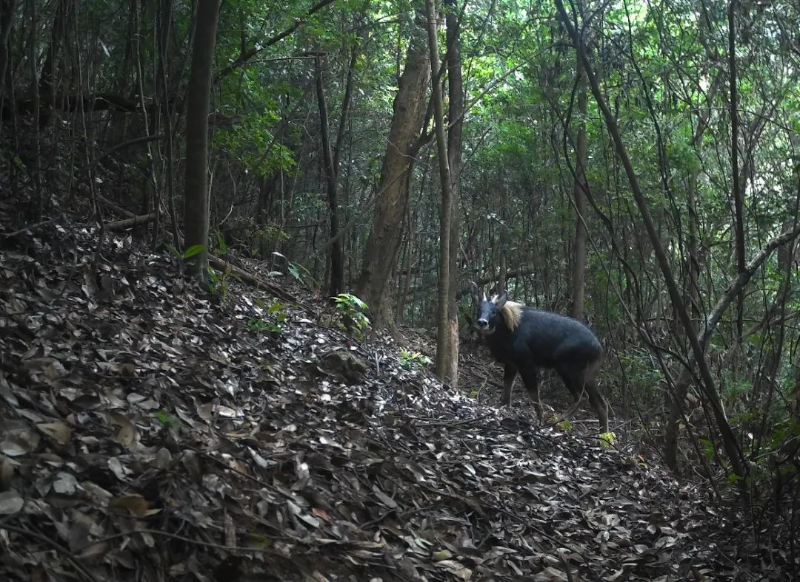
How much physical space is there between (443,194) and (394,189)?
2.09m

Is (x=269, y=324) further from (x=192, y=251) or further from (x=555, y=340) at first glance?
(x=555, y=340)

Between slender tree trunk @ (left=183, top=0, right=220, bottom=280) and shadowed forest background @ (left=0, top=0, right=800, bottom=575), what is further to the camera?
slender tree trunk @ (left=183, top=0, right=220, bottom=280)

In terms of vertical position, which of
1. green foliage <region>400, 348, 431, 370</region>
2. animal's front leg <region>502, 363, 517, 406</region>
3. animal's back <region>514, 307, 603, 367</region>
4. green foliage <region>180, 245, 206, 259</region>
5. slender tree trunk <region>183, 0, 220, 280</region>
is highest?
slender tree trunk <region>183, 0, 220, 280</region>

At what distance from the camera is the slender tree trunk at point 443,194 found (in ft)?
26.5

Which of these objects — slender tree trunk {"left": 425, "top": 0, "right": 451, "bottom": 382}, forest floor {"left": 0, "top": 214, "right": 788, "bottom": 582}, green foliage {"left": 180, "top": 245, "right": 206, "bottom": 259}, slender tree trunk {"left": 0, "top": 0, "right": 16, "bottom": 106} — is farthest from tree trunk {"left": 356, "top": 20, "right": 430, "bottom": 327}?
slender tree trunk {"left": 0, "top": 0, "right": 16, "bottom": 106}

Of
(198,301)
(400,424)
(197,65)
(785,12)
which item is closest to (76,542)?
(400,424)

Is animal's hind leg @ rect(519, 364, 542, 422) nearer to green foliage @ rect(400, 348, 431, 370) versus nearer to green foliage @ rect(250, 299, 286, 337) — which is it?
green foliage @ rect(400, 348, 431, 370)

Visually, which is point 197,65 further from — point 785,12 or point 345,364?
point 785,12

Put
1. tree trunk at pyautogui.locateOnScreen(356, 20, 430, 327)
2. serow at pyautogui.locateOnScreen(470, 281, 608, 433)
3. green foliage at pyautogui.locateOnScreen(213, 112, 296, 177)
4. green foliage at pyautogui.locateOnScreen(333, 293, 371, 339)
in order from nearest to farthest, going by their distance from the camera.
Answer: green foliage at pyautogui.locateOnScreen(333, 293, 371, 339), green foliage at pyautogui.locateOnScreen(213, 112, 296, 177), serow at pyautogui.locateOnScreen(470, 281, 608, 433), tree trunk at pyautogui.locateOnScreen(356, 20, 430, 327)

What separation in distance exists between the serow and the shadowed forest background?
0.59 meters

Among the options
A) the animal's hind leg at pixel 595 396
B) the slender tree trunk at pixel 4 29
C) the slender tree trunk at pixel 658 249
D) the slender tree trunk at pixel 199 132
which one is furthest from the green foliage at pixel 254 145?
the slender tree trunk at pixel 658 249

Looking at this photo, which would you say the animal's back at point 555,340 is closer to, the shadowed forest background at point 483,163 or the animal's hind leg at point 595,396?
the animal's hind leg at point 595,396

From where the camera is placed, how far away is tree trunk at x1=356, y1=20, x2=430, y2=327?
10.3 meters

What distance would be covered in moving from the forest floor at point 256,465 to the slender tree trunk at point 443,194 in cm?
187
